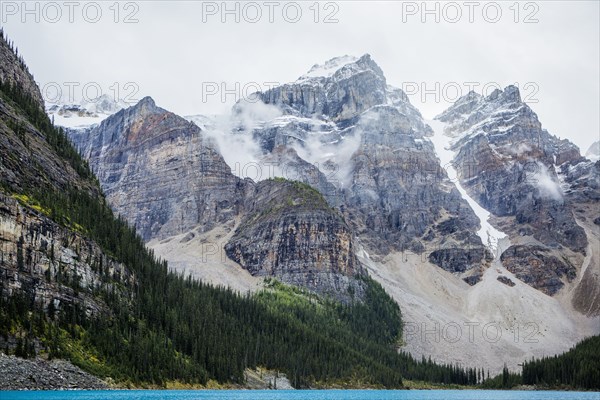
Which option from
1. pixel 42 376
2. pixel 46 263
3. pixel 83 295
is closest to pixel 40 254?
pixel 46 263

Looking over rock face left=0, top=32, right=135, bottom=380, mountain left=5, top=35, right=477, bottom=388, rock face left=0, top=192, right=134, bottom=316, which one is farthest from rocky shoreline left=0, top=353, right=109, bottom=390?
rock face left=0, top=192, right=134, bottom=316

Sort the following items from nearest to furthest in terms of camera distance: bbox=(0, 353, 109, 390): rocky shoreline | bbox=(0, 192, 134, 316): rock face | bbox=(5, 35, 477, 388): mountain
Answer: bbox=(0, 353, 109, 390): rocky shoreline < bbox=(5, 35, 477, 388): mountain < bbox=(0, 192, 134, 316): rock face

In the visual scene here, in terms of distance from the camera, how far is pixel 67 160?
177 m

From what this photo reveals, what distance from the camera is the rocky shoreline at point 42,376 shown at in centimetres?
10256

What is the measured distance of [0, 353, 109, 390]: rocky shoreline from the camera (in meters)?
103

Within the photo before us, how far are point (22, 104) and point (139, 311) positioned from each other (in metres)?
55.2

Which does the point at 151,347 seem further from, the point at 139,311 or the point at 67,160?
the point at 67,160

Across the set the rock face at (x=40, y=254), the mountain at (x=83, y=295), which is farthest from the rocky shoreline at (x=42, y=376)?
the mountain at (x=83, y=295)

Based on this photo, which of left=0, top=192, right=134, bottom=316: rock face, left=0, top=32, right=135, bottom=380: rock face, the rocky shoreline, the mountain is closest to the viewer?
the rocky shoreline

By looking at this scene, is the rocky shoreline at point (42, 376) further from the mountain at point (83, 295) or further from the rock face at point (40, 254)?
the mountain at point (83, 295)

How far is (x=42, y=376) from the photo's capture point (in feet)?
355

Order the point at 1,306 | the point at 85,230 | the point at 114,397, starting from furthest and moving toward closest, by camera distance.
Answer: the point at 85,230
the point at 1,306
the point at 114,397

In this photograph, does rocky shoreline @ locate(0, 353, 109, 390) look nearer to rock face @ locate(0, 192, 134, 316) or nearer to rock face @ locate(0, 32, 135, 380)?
rock face @ locate(0, 32, 135, 380)

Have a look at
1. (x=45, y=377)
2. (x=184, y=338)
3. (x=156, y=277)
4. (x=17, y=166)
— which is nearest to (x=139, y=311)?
(x=184, y=338)
